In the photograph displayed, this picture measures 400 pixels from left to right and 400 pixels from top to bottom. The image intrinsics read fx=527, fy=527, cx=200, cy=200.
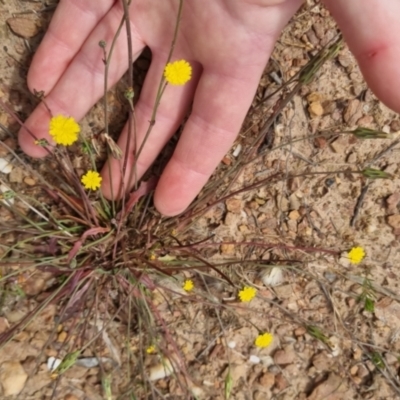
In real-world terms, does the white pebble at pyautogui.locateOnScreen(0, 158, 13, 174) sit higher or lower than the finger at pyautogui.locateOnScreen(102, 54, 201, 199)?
lower

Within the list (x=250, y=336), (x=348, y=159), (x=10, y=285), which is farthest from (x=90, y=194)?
(x=348, y=159)

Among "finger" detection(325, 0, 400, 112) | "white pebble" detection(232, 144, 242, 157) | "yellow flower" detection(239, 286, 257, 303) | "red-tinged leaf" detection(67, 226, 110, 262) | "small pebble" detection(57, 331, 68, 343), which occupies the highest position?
"finger" detection(325, 0, 400, 112)

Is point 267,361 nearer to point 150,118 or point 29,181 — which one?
point 150,118

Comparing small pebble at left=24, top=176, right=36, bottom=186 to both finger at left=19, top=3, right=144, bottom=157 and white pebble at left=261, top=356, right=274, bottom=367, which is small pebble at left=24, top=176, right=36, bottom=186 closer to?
finger at left=19, top=3, right=144, bottom=157

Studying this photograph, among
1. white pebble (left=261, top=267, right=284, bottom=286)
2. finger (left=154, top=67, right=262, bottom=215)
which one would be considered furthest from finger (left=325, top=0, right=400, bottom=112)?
white pebble (left=261, top=267, right=284, bottom=286)

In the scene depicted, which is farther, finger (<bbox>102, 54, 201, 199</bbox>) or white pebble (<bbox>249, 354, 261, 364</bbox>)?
white pebble (<bbox>249, 354, 261, 364</bbox>)

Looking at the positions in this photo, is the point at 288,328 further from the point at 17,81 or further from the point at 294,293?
the point at 17,81

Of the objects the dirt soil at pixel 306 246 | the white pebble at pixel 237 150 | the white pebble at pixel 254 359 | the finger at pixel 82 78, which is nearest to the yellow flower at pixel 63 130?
the finger at pixel 82 78
